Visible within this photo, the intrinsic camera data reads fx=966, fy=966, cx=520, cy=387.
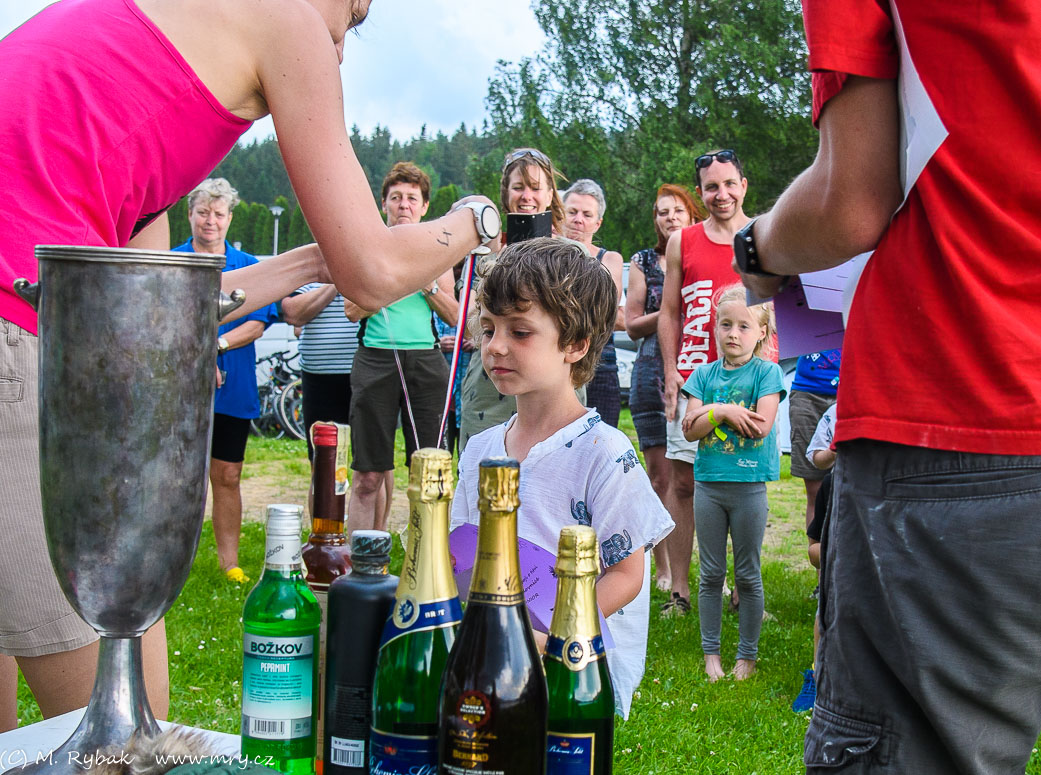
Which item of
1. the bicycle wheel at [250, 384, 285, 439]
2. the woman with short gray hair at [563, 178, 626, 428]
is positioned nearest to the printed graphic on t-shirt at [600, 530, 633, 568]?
the woman with short gray hair at [563, 178, 626, 428]

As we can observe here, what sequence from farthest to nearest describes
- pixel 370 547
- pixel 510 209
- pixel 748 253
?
pixel 510 209 → pixel 748 253 → pixel 370 547

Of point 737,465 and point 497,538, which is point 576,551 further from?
point 737,465

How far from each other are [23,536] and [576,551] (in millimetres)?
903

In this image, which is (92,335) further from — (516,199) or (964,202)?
(516,199)

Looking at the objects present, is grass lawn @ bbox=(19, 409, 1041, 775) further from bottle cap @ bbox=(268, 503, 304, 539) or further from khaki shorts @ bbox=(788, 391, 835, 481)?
bottle cap @ bbox=(268, 503, 304, 539)

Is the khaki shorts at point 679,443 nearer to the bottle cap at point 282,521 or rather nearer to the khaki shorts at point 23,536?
the khaki shorts at point 23,536

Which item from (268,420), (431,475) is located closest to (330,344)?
(431,475)

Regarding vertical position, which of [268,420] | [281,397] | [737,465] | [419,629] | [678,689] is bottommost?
[678,689]

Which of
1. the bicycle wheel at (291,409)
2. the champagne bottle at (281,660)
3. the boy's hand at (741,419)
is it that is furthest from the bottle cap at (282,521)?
the bicycle wheel at (291,409)

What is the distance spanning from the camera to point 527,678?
958mm

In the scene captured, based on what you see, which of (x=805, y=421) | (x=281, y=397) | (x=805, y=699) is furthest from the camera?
(x=281, y=397)

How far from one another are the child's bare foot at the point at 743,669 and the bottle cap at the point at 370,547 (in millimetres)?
Result: 3276

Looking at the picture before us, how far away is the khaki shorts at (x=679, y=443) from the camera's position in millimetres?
4641

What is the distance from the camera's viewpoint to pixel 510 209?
4496 mm
